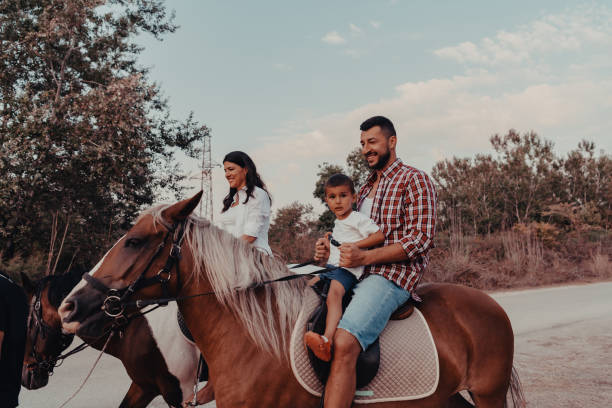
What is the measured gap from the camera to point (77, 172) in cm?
1284

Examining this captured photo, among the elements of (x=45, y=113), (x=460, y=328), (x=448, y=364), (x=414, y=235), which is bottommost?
(x=448, y=364)

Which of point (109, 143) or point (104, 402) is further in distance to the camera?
point (109, 143)

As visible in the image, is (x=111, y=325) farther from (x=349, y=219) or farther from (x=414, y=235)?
(x=414, y=235)

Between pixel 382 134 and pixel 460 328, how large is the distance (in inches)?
55.2

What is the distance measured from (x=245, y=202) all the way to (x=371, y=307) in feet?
5.25

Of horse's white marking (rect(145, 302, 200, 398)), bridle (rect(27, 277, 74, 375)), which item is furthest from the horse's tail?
bridle (rect(27, 277, 74, 375))

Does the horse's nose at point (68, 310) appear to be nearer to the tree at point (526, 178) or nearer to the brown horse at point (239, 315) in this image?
the brown horse at point (239, 315)

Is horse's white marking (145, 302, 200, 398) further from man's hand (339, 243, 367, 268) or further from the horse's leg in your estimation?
man's hand (339, 243, 367, 268)

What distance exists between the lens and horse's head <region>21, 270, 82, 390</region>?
12.4 ft

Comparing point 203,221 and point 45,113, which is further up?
point 45,113

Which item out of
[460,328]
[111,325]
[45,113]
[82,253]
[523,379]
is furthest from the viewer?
[82,253]

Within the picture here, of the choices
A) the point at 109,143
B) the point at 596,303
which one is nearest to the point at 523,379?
the point at 596,303

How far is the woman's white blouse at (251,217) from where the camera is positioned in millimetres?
3705

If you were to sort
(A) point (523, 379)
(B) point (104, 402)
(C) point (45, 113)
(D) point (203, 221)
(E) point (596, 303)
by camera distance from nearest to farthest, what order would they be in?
(D) point (203, 221)
(B) point (104, 402)
(A) point (523, 379)
(C) point (45, 113)
(E) point (596, 303)
